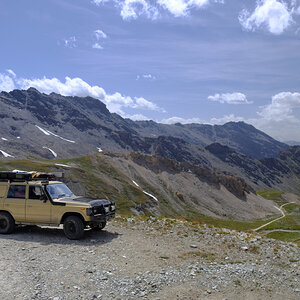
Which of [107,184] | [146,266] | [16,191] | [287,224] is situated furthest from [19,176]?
[287,224]

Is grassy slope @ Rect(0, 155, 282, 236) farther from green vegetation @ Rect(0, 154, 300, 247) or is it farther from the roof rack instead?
the roof rack

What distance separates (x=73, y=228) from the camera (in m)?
15.6

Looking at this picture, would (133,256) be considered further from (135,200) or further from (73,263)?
(135,200)

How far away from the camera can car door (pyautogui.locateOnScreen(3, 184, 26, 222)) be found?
16.5 meters

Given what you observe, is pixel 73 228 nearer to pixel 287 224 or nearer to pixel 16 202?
pixel 16 202

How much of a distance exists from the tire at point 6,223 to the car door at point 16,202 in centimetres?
26

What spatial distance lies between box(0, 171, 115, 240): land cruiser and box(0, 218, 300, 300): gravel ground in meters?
0.78

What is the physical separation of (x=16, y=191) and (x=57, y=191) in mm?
2198

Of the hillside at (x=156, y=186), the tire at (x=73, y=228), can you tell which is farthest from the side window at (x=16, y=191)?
the hillside at (x=156, y=186)


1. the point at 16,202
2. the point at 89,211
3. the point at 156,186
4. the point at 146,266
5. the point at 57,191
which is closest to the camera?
the point at 146,266

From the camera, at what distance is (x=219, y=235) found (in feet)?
56.2

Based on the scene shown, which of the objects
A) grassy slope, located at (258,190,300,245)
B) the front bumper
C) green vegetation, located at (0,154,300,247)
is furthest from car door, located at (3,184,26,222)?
green vegetation, located at (0,154,300,247)

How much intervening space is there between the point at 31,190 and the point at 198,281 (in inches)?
402

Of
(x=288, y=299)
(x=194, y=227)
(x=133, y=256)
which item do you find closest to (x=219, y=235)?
(x=194, y=227)
